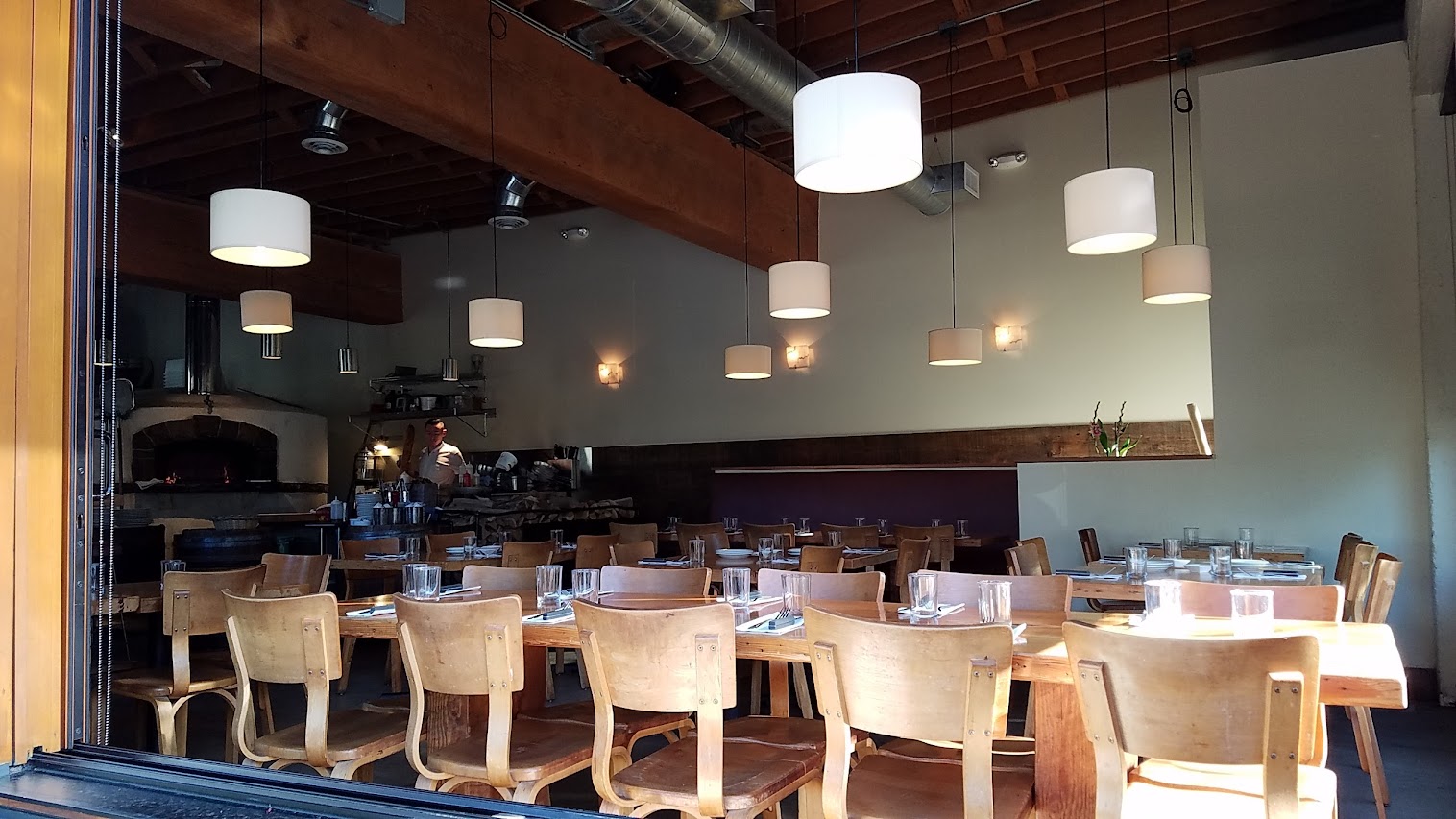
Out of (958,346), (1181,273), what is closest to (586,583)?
(1181,273)

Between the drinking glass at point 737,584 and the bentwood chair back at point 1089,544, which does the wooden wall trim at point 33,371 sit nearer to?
the drinking glass at point 737,584

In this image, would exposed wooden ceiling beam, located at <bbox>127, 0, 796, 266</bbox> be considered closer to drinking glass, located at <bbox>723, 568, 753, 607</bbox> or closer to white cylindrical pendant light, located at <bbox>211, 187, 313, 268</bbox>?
white cylindrical pendant light, located at <bbox>211, 187, 313, 268</bbox>

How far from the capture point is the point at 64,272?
177cm

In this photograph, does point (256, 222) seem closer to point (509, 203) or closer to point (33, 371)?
point (33, 371)

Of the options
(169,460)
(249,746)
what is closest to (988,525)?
(249,746)

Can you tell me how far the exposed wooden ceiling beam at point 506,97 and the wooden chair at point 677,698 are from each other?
11.9 ft

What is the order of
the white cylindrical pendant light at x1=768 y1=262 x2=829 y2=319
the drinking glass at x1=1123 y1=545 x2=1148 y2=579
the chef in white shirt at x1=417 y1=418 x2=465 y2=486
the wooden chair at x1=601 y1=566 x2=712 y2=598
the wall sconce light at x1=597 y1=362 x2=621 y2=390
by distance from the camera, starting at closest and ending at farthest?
the wooden chair at x1=601 y1=566 x2=712 y2=598 → the drinking glass at x1=1123 y1=545 x2=1148 y2=579 → the white cylindrical pendant light at x1=768 y1=262 x2=829 y2=319 → the chef in white shirt at x1=417 y1=418 x2=465 y2=486 → the wall sconce light at x1=597 y1=362 x2=621 y2=390

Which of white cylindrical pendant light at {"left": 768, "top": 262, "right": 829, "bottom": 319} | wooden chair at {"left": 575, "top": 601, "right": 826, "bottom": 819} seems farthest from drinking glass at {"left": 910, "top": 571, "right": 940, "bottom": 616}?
white cylindrical pendant light at {"left": 768, "top": 262, "right": 829, "bottom": 319}

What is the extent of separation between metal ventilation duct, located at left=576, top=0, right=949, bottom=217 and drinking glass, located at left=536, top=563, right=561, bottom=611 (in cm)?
270

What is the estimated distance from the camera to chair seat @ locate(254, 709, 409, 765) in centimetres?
294

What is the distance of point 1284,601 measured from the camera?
3.05 metres

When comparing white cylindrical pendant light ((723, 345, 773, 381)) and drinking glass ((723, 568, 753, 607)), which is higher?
white cylindrical pendant light ((723, 345, 773, 381))

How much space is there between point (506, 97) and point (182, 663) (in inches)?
150

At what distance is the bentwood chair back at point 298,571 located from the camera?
4.94m
